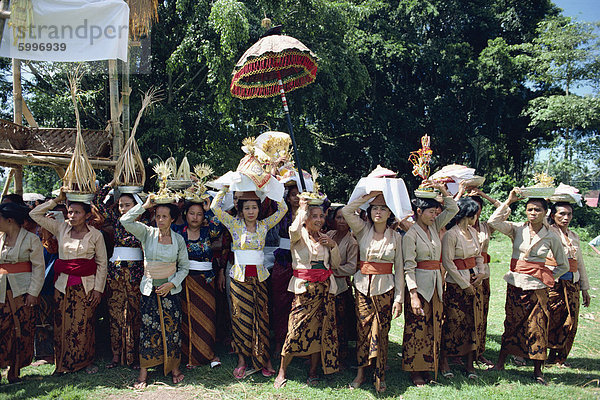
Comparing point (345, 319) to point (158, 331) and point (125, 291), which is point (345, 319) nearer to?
point (158, 331)

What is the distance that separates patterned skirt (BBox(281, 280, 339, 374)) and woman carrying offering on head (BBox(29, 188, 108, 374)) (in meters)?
2.09

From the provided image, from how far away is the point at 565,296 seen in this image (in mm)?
4938

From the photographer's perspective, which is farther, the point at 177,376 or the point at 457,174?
the point at 457,174


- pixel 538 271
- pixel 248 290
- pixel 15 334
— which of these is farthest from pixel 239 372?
pixel 538 271

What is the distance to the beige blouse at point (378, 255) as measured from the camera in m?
4.33

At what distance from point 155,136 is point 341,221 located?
7.73m

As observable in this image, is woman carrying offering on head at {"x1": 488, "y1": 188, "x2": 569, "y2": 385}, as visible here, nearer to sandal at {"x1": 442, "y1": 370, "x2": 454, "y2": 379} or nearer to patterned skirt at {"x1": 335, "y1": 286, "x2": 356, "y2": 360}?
sandal at {"x1": 442, "y1": 370, "x2": 454, "y2": 379}

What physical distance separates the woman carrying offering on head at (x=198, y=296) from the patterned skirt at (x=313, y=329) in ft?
3.10

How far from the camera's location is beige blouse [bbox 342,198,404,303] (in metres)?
4.33

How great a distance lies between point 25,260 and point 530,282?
5328 mm

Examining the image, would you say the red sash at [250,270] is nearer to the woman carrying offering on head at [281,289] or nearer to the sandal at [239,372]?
the woman carrying offering on head at [281,289]

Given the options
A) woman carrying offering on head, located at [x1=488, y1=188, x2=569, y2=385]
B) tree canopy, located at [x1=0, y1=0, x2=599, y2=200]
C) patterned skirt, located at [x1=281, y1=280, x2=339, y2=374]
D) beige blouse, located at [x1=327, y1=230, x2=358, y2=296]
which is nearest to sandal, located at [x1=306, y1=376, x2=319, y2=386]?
patterned skirt, located at [x1=281, y1=280, x2=339, y2=374]

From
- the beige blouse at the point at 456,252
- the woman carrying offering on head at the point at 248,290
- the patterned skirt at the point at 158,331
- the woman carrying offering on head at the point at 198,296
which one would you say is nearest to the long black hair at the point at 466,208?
the beige blouse at the point at 456,252

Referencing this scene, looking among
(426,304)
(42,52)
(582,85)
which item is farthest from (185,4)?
(582,85)
